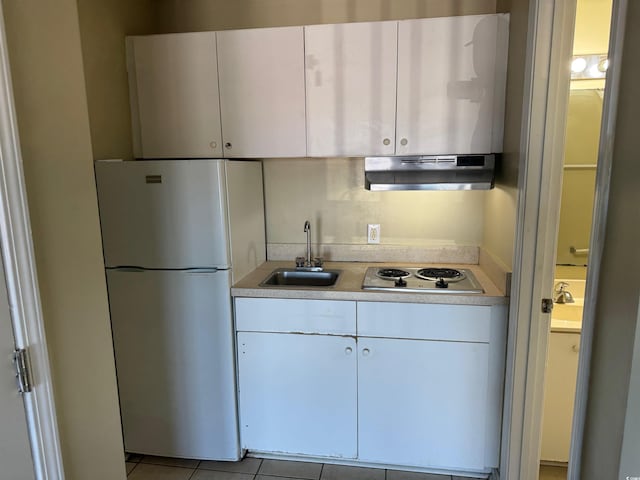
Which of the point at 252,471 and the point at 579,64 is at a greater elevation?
the point at 579,64

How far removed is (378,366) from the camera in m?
1.99

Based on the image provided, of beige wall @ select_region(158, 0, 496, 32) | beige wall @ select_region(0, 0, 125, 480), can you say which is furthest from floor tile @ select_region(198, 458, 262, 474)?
beige wall @ select_region(158, 0, 496, 32)

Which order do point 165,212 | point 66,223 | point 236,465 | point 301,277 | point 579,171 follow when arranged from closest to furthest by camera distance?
point 66,223, point 165,212, point 236,465, point 579,171, point 301,277

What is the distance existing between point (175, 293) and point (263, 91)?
1.12 metres

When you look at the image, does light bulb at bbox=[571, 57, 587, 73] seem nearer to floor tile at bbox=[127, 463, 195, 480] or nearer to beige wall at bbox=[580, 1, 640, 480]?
beige wall at bbox=[580, 1, 640, 480]

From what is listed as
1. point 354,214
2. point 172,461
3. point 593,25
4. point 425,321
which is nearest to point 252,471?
point 172,461

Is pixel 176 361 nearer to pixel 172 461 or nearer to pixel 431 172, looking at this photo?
pixel 172 461

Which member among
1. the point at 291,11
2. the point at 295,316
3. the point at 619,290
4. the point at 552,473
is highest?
the point at 291,11

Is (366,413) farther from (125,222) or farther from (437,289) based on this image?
(125,222)

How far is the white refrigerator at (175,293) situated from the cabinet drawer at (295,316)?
0.09 metres

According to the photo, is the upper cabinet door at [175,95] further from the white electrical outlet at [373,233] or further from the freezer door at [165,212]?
the white electrical outlet at [373,233]

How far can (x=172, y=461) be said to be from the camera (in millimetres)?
2236

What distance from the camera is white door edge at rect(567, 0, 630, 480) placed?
36.8 inches

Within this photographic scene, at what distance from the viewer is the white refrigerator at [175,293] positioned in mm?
1939
